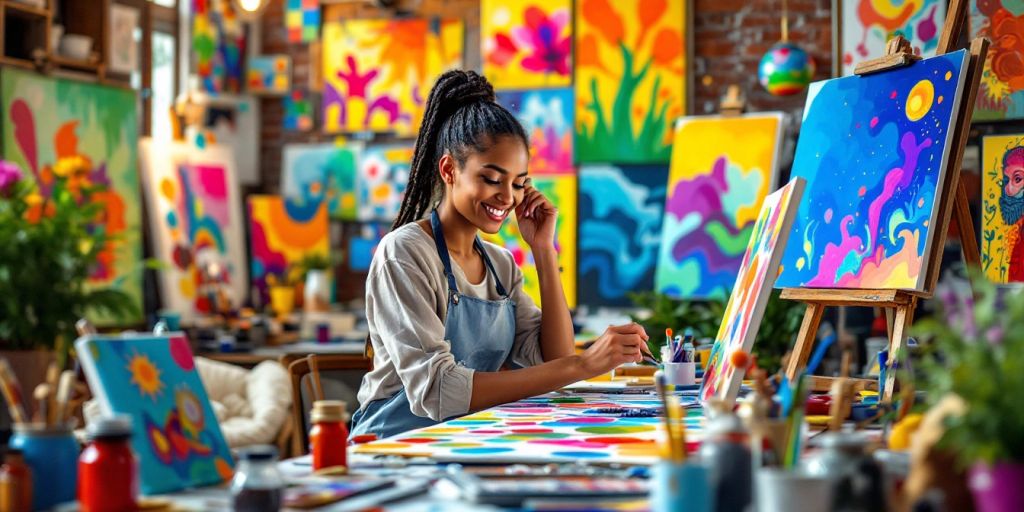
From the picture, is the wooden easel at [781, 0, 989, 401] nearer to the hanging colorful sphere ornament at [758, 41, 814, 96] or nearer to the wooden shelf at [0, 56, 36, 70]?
the hanging colorful sphere ornament at [758, 41, 814, 96]

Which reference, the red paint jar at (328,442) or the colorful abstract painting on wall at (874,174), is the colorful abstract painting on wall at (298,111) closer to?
the colorful abstract painting on wall at (874,174)

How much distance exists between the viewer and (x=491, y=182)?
2684 mm

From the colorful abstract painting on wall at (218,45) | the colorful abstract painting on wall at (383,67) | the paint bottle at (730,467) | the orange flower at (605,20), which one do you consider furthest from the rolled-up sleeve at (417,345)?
the colorful abstract painting on wall at (218,45)

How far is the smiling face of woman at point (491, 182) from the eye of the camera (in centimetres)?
268

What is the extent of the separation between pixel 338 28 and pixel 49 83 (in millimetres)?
2184

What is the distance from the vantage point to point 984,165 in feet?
17.7

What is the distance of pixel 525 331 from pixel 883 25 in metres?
3.94

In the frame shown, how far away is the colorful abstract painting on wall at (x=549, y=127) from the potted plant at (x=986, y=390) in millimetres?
5819

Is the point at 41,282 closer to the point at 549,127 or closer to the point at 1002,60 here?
the point at 1002,60

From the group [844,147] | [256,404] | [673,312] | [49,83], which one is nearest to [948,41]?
[844,147]

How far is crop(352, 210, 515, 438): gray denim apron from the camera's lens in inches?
101

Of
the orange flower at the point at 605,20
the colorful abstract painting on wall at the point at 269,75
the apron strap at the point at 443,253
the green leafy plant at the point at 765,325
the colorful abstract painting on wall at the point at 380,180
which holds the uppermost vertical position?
the orange flower at the point at 605,20

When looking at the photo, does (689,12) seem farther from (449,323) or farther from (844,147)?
(449,323)

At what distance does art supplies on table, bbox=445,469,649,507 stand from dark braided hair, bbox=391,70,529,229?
1295 mm
